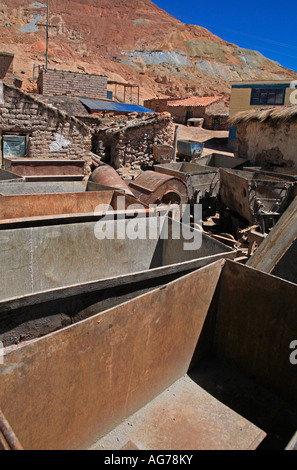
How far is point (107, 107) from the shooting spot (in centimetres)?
2069

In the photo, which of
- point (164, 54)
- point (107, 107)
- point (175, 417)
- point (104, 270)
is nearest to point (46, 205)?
point (104, 270)

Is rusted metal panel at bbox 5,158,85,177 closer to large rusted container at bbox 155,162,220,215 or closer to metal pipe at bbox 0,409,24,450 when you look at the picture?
large rusted container at bbox 155,162,220,215

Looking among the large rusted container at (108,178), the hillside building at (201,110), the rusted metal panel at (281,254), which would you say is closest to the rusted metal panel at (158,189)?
the large rusted container at (108,178)

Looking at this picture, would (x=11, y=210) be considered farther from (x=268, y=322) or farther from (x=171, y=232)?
(x=268, y=322)

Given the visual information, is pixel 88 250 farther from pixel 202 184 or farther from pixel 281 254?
pixel 202 184

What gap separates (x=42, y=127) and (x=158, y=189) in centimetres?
606

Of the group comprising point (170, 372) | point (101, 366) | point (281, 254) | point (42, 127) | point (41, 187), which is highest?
point (42, 127)

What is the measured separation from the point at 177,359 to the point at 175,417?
0.52 metres

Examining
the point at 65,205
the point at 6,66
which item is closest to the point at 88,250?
the point at 65,205

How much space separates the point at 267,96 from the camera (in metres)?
25.4

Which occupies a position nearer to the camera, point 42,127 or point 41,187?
point 41,187

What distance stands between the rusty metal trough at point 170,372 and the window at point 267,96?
979 inches

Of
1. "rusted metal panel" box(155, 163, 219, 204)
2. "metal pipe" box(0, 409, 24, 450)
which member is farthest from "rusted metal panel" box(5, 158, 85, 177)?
"metal pipe" box(0, 409, 24, 450)

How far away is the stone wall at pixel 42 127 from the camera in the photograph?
11.4 meters
